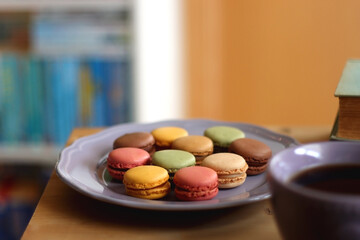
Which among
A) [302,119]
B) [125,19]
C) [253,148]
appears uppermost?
[125,19]

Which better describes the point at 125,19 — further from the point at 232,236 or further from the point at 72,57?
the point at 232,236

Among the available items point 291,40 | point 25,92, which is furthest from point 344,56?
point 25,92

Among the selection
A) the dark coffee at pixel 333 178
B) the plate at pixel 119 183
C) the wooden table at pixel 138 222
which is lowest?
the wooden table at pixel 138 222

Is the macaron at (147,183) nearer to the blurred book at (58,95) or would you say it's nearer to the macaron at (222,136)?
the macaron at (222,136)

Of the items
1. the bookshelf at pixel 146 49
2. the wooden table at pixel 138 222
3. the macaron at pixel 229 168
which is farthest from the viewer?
the bookshelf at pixel 146 49

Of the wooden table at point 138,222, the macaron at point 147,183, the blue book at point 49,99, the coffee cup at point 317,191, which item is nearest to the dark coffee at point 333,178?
the coffee cup at point 317,191

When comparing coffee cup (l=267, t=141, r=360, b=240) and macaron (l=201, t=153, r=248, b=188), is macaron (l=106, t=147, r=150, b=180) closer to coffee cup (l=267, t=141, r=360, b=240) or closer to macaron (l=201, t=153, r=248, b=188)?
macaron (l=201, t=153, r=248, b=188)
